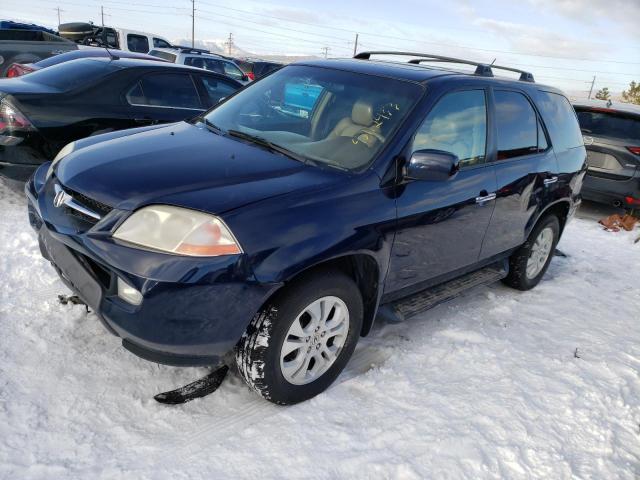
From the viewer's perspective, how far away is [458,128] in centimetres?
343

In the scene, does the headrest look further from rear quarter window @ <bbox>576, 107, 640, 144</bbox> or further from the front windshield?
rear quarter window @ <bbox>576, 107, 640, 144</bbox>

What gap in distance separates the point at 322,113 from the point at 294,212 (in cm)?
117

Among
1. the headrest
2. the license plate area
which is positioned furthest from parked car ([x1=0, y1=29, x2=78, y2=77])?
the headrest

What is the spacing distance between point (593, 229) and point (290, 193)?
247 inches

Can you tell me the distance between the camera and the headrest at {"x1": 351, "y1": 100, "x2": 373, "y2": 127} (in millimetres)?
3134

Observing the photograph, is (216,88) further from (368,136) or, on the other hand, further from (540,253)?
(540,253)

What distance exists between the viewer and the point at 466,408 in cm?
290

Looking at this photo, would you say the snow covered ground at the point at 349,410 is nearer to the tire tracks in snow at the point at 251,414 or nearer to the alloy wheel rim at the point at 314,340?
the tire tracks in snow at the point at 251,414

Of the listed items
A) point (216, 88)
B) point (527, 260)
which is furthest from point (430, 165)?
point (216, 88)

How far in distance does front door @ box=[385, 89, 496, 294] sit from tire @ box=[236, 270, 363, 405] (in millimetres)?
414

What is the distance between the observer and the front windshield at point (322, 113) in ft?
9.89

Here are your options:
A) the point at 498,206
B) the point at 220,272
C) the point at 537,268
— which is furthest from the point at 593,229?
the point at 220,272

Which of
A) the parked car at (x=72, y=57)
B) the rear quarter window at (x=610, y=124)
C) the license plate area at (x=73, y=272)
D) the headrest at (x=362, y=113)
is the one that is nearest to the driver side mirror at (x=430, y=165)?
the headrest at (x=362, y=113)

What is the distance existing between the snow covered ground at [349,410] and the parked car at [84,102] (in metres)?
1.30
